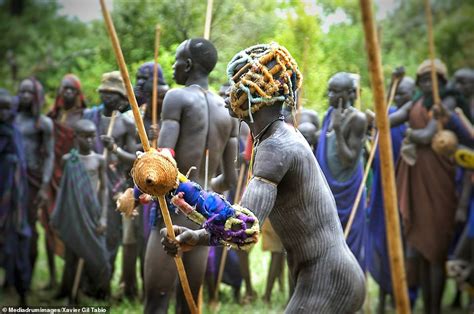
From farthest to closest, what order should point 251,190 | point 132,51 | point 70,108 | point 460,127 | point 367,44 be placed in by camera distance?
point 70,108 → point 460,127 → point 132,51 → point 251,190 → point 367,44

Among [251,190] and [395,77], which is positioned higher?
[395,77]

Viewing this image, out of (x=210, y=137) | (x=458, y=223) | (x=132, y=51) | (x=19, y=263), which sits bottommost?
(x=19, y=263)

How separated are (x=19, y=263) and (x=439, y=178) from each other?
3.99 metres

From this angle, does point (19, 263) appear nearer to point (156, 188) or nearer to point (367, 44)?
point (156, 188)

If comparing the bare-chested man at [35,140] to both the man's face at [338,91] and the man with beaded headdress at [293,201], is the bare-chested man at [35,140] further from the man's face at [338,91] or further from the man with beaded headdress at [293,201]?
the man with beaded headdress at [293,201]

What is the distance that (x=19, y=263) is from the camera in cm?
828

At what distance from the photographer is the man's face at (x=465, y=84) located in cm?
750

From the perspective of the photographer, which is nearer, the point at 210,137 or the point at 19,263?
the point at 210,137

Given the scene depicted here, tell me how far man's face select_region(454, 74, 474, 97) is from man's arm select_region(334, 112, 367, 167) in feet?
3.02

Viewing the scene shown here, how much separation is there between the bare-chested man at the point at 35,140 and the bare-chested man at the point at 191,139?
341 cm

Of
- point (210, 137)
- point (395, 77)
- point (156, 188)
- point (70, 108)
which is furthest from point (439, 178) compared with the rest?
point (156, 188)

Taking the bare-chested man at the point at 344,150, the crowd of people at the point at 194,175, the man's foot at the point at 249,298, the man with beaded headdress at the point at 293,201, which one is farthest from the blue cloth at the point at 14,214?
the man with beaded headdress at the point at 293,201

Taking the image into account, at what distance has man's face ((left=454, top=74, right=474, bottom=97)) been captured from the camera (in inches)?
295

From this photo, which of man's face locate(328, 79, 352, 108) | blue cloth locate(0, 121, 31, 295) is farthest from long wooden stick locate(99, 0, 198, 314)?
blue cloth locate(0, 121, 31, 295)
